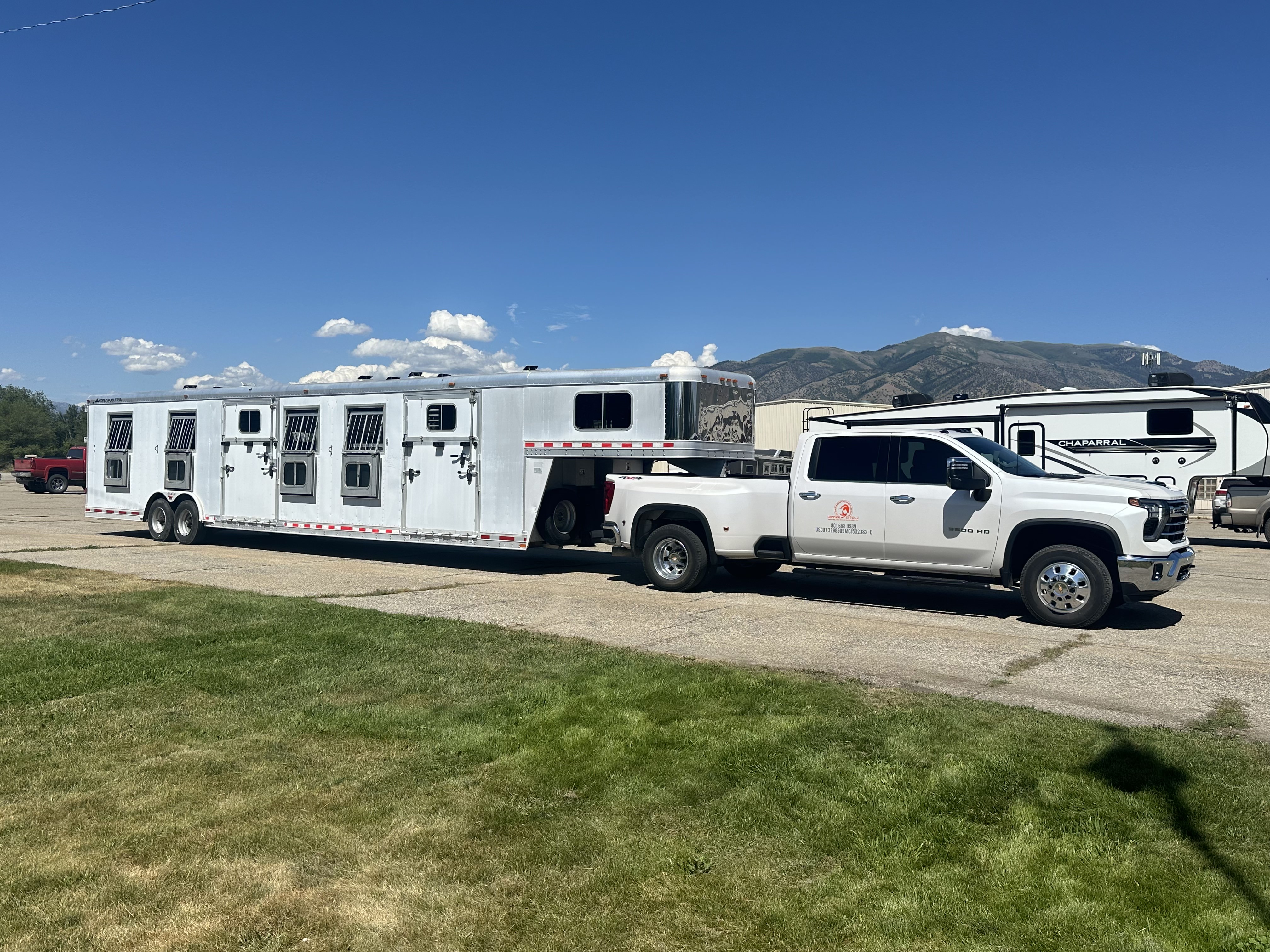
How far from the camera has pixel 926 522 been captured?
1136 centimetres

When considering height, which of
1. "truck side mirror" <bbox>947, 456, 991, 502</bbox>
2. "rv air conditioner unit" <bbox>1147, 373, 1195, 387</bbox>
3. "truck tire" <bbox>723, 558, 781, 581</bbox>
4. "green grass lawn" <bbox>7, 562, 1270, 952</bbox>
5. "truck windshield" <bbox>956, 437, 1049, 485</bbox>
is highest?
"rv air conditioner unit" <bbox>1147, 373, 1195, 387</bbox>

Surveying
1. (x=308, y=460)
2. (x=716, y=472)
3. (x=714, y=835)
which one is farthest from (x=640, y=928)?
(x=308, y=460)

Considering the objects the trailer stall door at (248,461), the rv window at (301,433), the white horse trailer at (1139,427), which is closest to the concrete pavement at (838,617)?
the trailer stall door at (248,461)

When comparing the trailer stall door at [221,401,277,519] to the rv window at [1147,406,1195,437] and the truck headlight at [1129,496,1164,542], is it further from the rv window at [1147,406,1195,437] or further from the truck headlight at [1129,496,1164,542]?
the rv window at [1147,406,1195,437]

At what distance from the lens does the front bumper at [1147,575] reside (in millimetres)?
10133

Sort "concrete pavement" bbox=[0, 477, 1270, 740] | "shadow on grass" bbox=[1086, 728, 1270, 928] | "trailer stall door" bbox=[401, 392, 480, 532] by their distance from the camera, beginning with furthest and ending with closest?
"trailer stall door" bbox=[401, 392, 480, 532] < "concrete pavement" bbox=[0, 477, 1270, 740] < "shadow on grass" bbox=[1086, 728, 1270, 928]

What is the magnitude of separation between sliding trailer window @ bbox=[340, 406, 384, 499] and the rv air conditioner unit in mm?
15512

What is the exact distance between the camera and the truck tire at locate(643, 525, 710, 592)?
42.8 feet

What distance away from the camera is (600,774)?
5367mm

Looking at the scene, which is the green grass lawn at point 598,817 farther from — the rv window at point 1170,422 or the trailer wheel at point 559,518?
the rv window at point 1170,422

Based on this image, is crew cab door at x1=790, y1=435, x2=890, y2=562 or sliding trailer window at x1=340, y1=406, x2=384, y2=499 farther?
sliding trailer window at x1=340, y1=406, x2=384, y2=499

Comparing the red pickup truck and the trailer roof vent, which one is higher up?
the trailer roof vent

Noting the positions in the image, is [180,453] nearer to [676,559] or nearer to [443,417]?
[443,417]

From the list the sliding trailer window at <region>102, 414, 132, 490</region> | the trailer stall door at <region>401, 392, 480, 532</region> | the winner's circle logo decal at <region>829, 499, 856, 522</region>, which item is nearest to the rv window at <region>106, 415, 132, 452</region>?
the sliding trailer window at <region>102, 414, 132, 490</region>
